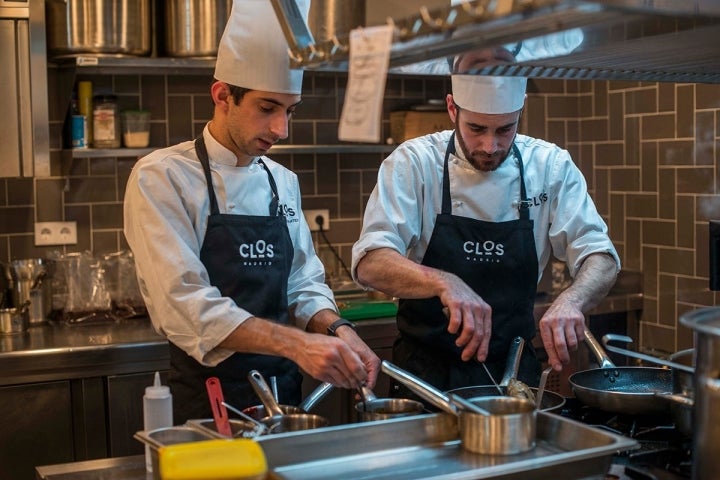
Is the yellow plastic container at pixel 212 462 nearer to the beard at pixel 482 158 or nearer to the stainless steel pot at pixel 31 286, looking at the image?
the beard at pixel 482 158

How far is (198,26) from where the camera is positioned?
13.8 feet

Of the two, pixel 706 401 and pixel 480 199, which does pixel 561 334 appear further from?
pixel 706 401

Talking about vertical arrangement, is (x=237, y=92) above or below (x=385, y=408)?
above

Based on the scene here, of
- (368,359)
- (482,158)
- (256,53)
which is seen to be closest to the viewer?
(368,359)

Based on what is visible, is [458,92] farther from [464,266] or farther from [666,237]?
[666,237]

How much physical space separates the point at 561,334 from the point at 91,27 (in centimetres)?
242

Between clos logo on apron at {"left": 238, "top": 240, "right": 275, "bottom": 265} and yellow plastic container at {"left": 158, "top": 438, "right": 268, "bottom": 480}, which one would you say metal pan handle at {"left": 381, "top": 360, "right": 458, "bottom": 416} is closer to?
yellow plastic container at {"left": 158, "top": 438, "right": 268, "bottom": 480}

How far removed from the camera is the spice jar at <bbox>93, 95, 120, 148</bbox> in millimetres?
4246

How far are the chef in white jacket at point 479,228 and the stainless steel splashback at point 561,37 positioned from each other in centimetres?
58

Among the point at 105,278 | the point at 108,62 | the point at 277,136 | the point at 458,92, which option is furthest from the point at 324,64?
the point at 105,278

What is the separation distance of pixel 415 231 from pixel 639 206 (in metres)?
2.20

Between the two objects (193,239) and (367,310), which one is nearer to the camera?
(193,239)

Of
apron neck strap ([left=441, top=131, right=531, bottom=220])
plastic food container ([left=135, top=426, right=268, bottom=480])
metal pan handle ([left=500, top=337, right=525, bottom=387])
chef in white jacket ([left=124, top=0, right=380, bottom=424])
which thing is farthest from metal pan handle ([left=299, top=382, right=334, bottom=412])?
apron neck strap ([left=441, top=131, right=531, bottom=220])

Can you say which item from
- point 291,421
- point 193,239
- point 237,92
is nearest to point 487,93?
point 237,92
